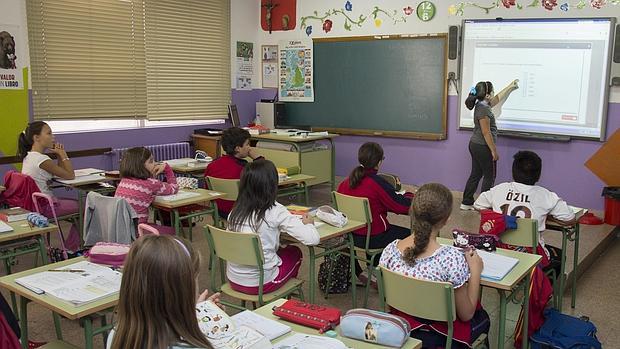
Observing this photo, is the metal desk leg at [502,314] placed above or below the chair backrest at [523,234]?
below

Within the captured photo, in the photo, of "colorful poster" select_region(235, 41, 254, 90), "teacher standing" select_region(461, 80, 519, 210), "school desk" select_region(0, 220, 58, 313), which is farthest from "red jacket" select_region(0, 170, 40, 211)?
"colorful poster" select_region(235, 41, 254, 90)

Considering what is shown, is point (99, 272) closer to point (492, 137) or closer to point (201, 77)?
point (492, 137)

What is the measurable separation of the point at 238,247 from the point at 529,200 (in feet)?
5.82

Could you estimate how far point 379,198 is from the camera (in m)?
3.81

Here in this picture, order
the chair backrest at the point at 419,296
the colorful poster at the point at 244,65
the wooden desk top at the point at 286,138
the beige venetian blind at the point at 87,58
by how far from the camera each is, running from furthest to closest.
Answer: the colorful poster at the point at 244,65, the wooden desk top at the point at 286,138, the beige venetian blind at the point at 87,58, the chair backrest at the point at 419,296

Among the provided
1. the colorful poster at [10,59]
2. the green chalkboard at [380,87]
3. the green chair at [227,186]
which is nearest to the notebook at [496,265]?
the green chair at [227,186]

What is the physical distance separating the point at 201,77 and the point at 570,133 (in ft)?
15.6

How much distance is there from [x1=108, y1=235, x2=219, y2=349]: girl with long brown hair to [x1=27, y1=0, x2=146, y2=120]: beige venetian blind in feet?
18.3

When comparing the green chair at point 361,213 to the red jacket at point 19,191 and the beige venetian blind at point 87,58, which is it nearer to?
the red jacket at point 19,191

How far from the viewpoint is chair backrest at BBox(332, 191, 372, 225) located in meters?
3.66

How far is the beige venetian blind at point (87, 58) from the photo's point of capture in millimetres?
6230

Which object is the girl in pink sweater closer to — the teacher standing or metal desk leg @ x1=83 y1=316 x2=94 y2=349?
metal desk leg @ x1=83 y1=316 x2=94 y2=349

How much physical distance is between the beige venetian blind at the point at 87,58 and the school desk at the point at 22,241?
3318mm

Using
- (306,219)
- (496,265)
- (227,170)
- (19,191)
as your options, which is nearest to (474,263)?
(496,265)
